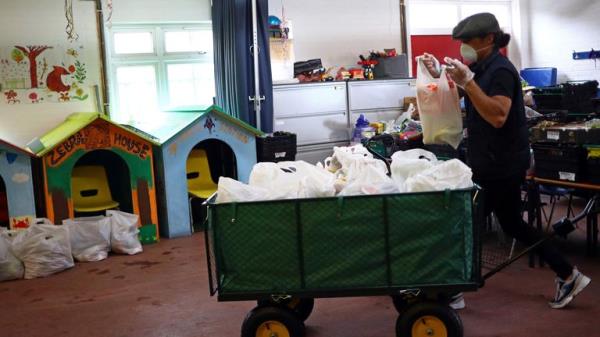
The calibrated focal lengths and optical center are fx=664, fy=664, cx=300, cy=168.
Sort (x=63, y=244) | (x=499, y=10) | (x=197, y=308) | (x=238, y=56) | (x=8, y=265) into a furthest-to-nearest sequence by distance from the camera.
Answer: (x=499, y=10)
(x=238, y=56)
(x=63, y=244)
(x=8, y=265)
(x=197, y=308)

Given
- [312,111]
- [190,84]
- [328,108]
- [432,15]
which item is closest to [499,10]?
[432,15]

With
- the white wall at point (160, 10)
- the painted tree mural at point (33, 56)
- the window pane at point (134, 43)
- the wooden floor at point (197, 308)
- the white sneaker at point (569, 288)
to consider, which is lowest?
the wooden floor at point (197, 308)

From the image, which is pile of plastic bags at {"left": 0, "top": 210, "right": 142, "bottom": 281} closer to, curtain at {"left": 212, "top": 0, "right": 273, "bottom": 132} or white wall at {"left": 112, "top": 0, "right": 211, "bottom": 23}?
curtain at {"left": 212, "top": 0, "right": 273, "bottom": 132}

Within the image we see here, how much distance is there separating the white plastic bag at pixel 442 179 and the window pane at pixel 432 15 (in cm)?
620

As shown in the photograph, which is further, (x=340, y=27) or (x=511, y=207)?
(x=340, y=27)

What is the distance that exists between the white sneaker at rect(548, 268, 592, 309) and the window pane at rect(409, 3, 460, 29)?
5.78 m

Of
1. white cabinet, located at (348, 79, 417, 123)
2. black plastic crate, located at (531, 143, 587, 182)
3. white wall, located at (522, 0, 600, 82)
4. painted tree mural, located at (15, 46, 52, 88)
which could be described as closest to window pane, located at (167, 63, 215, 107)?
painted tree mural, located at (15, 46, 52, 88)

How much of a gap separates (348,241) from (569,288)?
1442 millimetres

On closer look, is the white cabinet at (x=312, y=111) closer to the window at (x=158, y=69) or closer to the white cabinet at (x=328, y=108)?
the white cabinet at (x=328, y=108)

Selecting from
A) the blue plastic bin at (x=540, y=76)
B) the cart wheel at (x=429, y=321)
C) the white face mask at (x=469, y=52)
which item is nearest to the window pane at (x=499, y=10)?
the blue plastic bin at (x=540, y=76)

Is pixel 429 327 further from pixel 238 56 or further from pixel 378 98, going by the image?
pixel 378 98

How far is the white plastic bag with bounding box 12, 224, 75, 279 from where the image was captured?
4914 mm

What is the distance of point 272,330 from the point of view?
3.00m

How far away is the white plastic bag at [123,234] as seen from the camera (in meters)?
5.43
